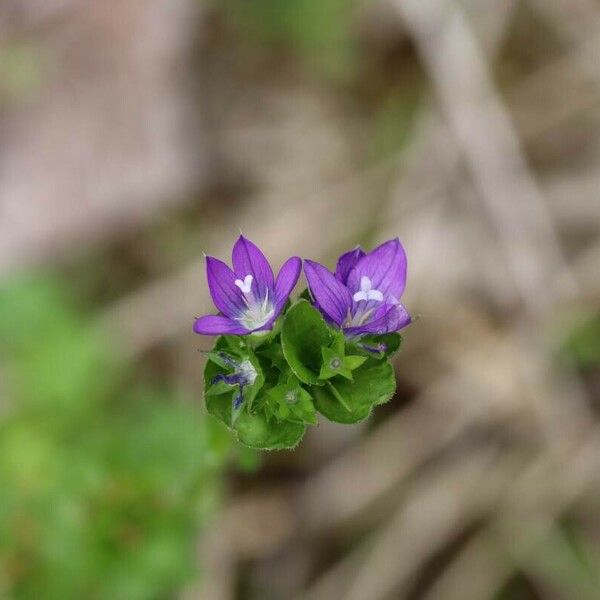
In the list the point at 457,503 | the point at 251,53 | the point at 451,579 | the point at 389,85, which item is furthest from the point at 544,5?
the point at 451,579

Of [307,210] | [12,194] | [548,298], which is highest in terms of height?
[12,194]

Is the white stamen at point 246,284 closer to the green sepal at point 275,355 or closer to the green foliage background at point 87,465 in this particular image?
the green sepal at point 275,355

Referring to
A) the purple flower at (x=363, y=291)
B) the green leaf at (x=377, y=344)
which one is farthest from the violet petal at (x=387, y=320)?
the green leaf at (x=377, y=344)

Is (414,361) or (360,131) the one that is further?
(360,131)

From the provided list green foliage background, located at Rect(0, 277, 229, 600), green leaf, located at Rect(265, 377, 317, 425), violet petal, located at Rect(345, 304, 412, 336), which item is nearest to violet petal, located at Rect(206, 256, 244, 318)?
green leaf, located at Rect(265, 377, 317, 425)

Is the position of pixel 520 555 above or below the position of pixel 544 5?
below

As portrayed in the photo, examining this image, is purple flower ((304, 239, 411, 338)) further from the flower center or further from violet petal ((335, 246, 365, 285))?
the flower center

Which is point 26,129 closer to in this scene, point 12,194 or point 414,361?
point 12,194
